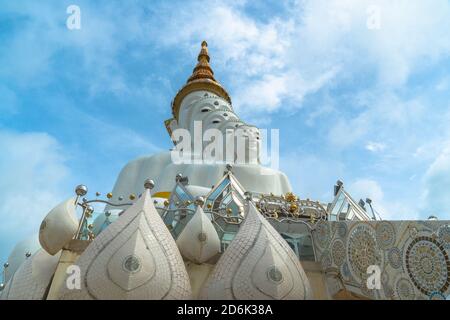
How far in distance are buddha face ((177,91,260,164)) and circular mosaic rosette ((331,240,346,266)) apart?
9.06m

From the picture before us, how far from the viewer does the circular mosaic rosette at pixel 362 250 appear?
4090 mm

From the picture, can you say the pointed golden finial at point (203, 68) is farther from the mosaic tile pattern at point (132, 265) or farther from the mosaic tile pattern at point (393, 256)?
the mosaic tile pattern at point (132, 265)

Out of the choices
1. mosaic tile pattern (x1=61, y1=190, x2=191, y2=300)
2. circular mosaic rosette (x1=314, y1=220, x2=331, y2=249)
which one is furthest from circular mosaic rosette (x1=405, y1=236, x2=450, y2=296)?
mosaic tile pattern (x1=61, y1=190, x2=191, y2=300)

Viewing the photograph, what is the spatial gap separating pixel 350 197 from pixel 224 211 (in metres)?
2.71

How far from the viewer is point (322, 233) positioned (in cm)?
511

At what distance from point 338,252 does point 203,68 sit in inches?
685

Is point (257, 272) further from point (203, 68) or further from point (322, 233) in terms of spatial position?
point (203, 68)

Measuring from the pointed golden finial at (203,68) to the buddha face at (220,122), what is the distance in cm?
159

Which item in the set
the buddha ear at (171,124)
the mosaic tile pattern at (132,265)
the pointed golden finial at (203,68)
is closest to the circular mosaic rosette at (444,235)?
the mosaic tile pattern at (132,265)

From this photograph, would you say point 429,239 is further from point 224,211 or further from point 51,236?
point 51,236

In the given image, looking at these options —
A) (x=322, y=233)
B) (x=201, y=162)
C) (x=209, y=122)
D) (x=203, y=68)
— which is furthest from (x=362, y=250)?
(x=203, y=68)

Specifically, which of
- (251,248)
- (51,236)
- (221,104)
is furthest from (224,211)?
(221,104)

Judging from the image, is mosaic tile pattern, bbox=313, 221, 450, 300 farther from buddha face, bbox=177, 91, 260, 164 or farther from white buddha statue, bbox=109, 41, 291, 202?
buddha face, bbox=177, 91, 260, 164

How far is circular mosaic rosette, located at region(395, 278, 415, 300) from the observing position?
11.4 feet
